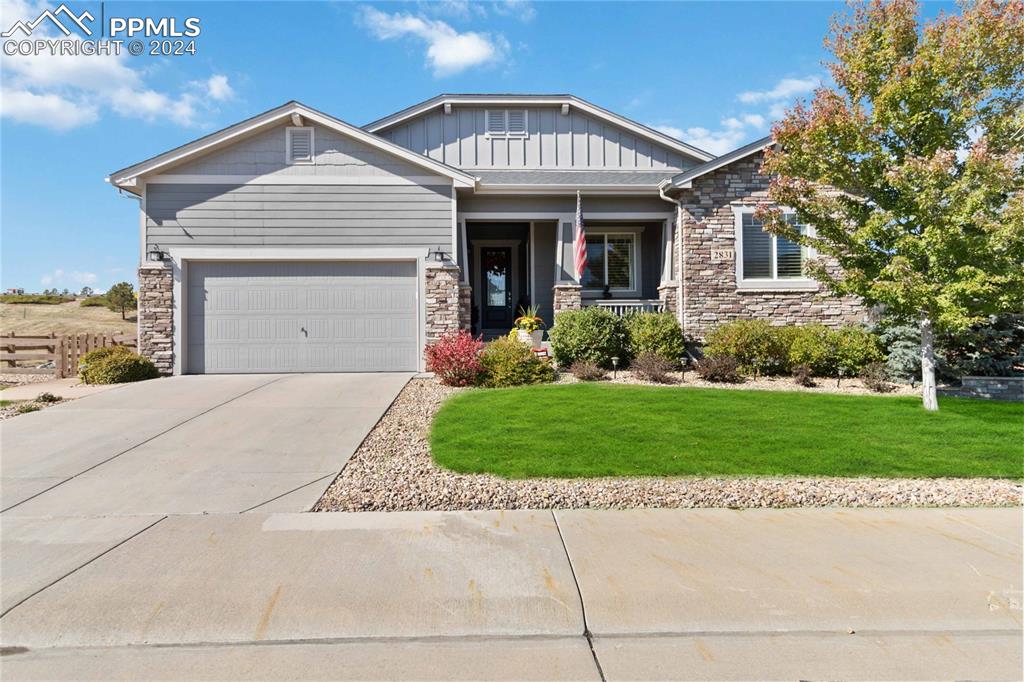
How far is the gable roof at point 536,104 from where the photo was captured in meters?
Answer: 16.0

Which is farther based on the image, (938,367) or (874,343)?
(874,343)

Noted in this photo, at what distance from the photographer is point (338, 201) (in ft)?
42.0

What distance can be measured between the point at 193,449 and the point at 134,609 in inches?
150

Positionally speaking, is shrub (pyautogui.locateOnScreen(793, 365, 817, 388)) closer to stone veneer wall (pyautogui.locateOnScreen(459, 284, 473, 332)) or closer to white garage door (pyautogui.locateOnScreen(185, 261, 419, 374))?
stone veneer wall (pyautogui.locateOnScreen(459, 284, 473, 332))

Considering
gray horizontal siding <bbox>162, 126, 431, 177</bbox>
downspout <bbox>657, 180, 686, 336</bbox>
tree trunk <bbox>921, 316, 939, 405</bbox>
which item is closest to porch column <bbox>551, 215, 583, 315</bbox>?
downspout <bbox>657, 180, 686, 336</bbox>

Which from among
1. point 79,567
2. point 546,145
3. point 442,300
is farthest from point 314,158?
point 79,567

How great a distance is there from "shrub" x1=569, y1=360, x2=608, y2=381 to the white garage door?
12.3 feet

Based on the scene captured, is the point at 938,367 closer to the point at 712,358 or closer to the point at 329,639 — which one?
the point at 712,358

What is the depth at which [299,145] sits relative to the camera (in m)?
12.8

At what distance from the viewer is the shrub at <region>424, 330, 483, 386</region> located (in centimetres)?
1105

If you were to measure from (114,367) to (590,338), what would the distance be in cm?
963

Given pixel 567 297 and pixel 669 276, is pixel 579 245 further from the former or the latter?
pixel 669 276

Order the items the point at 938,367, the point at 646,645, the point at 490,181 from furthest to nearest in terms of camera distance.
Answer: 1. the point at 490,181
2. the point at 938,367
3. the point at 646,645

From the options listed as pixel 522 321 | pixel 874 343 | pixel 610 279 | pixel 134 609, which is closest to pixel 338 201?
pixel 522 321
